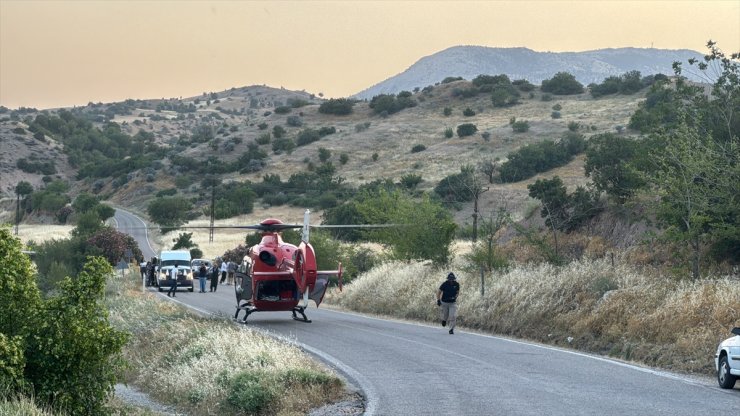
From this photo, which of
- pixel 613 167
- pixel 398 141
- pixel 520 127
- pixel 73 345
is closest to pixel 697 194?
pixel 613 167

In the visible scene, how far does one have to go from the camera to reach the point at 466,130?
355 ft

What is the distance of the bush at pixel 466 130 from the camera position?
354 ft

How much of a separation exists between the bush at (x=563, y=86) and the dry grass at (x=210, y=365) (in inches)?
4189

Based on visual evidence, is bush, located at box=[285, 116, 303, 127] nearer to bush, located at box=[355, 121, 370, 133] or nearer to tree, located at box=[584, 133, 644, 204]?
bush, located at box=[355, 121, 370, 133]

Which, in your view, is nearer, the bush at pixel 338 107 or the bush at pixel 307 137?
the bush at pixel 307 137

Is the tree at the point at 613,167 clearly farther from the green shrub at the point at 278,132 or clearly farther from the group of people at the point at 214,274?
the green shrub at the point at 278,132

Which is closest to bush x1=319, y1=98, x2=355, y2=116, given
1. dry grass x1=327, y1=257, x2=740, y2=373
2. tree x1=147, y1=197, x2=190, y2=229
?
tree x1=147, y1=197, x2=190, y2=229

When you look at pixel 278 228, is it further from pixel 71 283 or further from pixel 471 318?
pixel 71 283

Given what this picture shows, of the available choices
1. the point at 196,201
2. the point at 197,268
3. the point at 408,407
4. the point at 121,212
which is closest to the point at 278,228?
the point at 408,407

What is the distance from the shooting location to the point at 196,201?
105 meters

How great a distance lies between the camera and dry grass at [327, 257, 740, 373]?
65.3 feet

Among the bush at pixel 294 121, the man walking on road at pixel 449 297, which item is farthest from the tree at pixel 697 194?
the bush at pixel 294 121

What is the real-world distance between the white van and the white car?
40.9 m

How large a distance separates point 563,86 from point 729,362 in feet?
377
